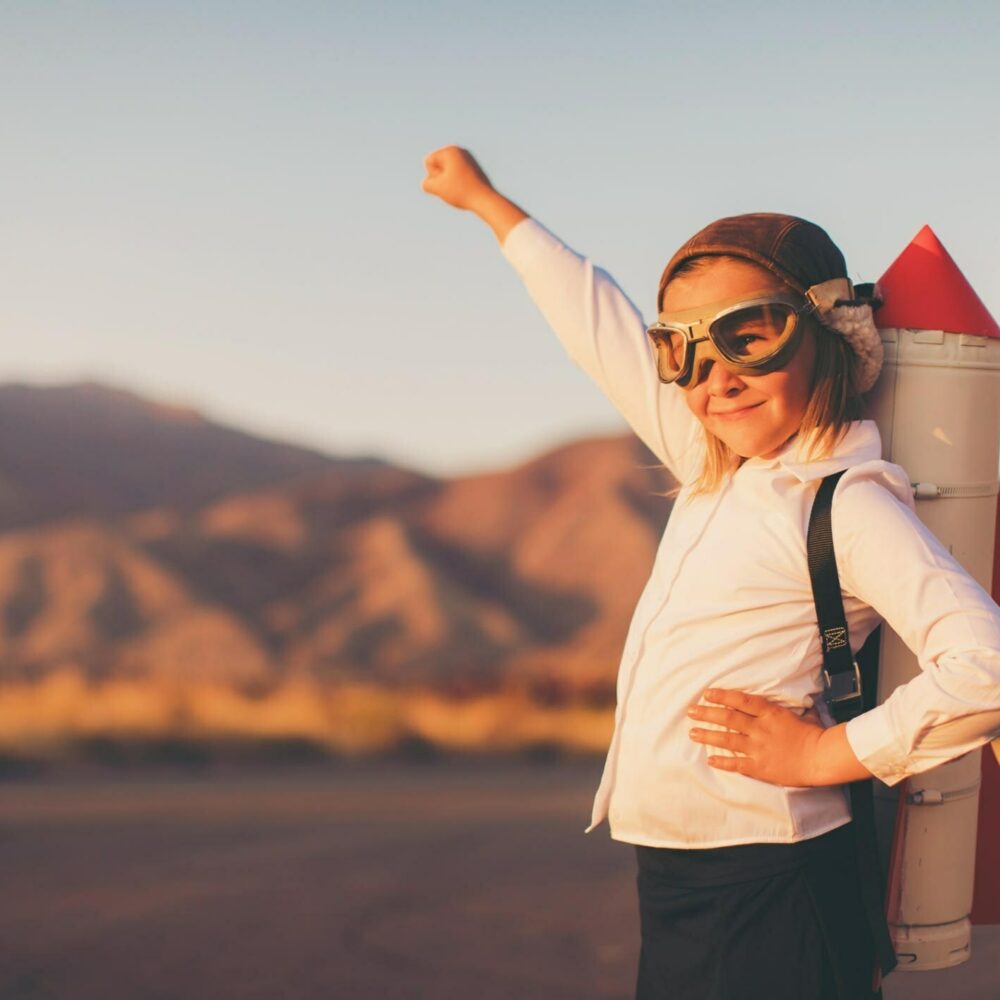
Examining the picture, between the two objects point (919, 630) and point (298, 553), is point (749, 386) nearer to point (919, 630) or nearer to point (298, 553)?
point (919, 630)

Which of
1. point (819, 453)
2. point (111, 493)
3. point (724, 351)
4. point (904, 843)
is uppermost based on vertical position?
point (724, 351)

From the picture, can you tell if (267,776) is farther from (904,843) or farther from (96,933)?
(904,843)

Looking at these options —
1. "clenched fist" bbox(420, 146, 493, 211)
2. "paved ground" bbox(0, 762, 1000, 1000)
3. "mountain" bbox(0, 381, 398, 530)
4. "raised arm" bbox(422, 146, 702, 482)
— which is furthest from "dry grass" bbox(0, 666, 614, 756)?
"mountain" bbox(0, 381, 398, 530)

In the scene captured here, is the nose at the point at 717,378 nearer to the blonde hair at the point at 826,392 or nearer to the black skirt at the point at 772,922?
the blonde hair at the point at 826,392

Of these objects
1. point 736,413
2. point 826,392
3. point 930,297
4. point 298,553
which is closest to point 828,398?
point 826,392

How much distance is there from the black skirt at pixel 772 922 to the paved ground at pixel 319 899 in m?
2.08

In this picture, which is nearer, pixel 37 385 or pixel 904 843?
pixel 904 843

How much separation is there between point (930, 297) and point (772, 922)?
2.82 ft

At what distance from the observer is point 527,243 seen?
2.02 meters

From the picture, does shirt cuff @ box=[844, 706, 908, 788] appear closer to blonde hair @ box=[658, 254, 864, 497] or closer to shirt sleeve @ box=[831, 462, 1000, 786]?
shirt sleeve @ box=[831, 462, 1000, 786]

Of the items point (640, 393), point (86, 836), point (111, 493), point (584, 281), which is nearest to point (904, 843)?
point (640, 393)

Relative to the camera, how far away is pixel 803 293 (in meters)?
1.64

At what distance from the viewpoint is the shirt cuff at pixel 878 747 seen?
58.5 inches

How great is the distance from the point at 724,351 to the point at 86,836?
4586 mm
